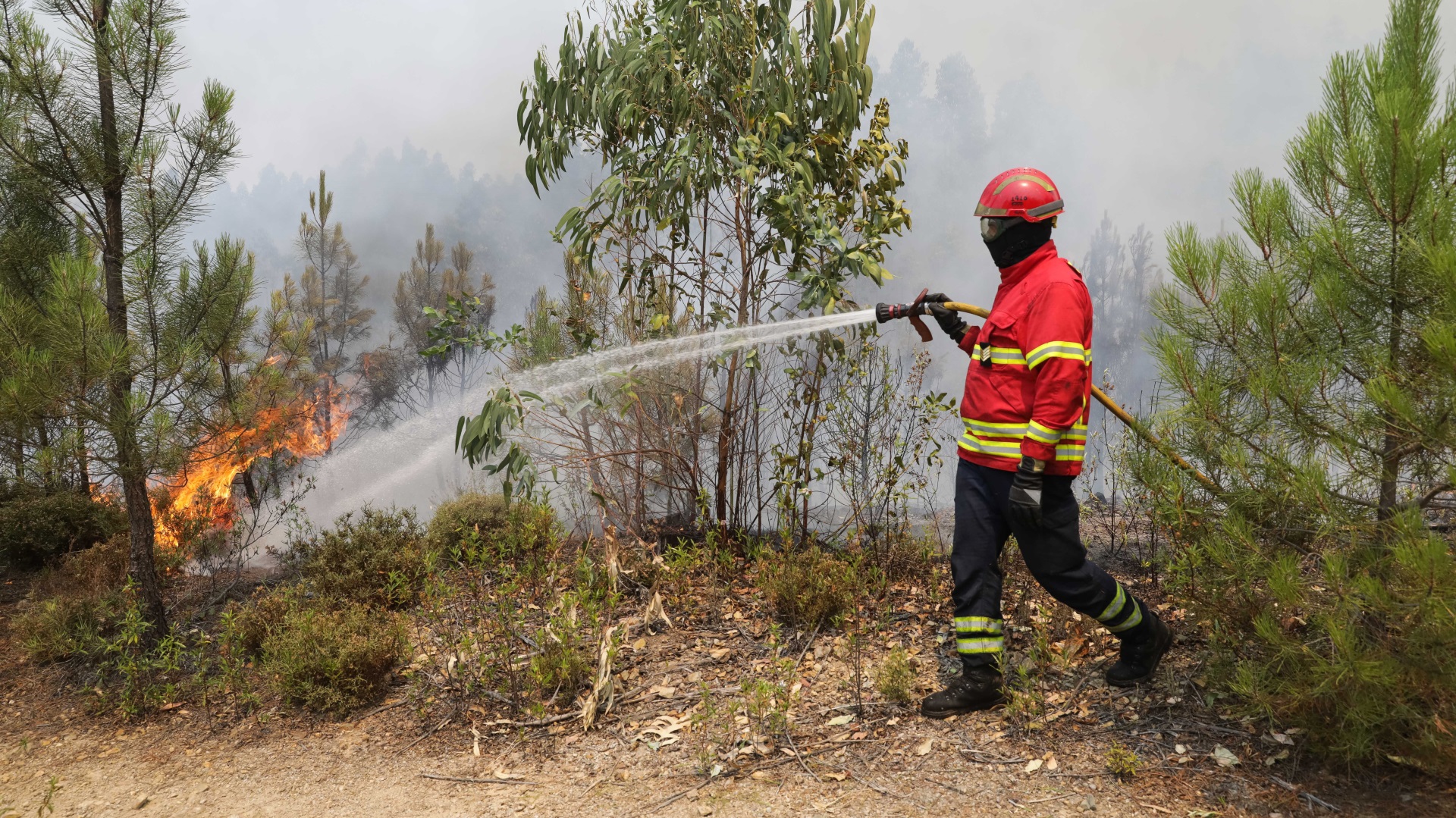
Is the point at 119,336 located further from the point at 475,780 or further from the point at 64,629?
the point at 475,780

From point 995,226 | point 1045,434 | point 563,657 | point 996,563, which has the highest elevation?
point 995,226

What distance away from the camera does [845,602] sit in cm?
408

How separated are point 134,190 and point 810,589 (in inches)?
166

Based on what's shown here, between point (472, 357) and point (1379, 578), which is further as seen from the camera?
point (472, 357)

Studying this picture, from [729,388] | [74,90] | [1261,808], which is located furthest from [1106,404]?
[74,90]

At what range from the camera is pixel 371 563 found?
518 centimetres

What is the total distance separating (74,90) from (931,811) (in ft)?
17.4

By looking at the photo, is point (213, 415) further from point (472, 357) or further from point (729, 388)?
point (472, 357)

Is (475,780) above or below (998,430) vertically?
below

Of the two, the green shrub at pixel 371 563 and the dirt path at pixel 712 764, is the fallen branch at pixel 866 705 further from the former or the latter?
the green shrub at pixel 371 563

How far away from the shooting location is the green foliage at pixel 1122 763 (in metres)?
2.79

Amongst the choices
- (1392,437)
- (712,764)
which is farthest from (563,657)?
(1392,437)

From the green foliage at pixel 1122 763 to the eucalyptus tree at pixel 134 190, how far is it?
459cm

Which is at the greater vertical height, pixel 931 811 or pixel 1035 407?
pixel 1035 407
